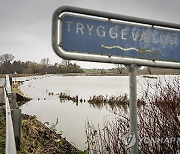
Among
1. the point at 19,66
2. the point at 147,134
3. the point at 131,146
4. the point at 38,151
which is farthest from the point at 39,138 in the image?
the point at 19,66

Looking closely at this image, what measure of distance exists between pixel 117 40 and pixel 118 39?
0.04 feet

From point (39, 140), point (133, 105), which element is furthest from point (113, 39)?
point (39, 140)

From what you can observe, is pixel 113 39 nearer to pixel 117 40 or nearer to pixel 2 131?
pixel 117 40

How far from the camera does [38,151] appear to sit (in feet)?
17.8

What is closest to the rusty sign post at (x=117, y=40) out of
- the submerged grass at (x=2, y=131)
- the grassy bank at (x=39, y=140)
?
the submerged grass at (x=2, y=131)

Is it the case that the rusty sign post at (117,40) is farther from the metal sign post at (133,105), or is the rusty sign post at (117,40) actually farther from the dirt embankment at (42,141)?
the dirt embankment at (42,141)

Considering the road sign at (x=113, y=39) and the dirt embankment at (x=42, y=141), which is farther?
the dirt embankment at (x=42, y=141)

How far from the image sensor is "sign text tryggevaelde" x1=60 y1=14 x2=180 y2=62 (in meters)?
1.71

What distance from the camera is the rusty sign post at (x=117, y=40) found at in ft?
5.57

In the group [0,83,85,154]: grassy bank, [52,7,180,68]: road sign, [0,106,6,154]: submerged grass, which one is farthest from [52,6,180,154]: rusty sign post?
[0,83,85,154]: grassy bank

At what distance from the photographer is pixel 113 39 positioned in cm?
182

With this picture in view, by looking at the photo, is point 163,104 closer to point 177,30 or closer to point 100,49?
point 177,30

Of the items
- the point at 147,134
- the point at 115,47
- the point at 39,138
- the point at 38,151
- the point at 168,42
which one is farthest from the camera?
the point at 39,138

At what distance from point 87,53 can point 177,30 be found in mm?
731
